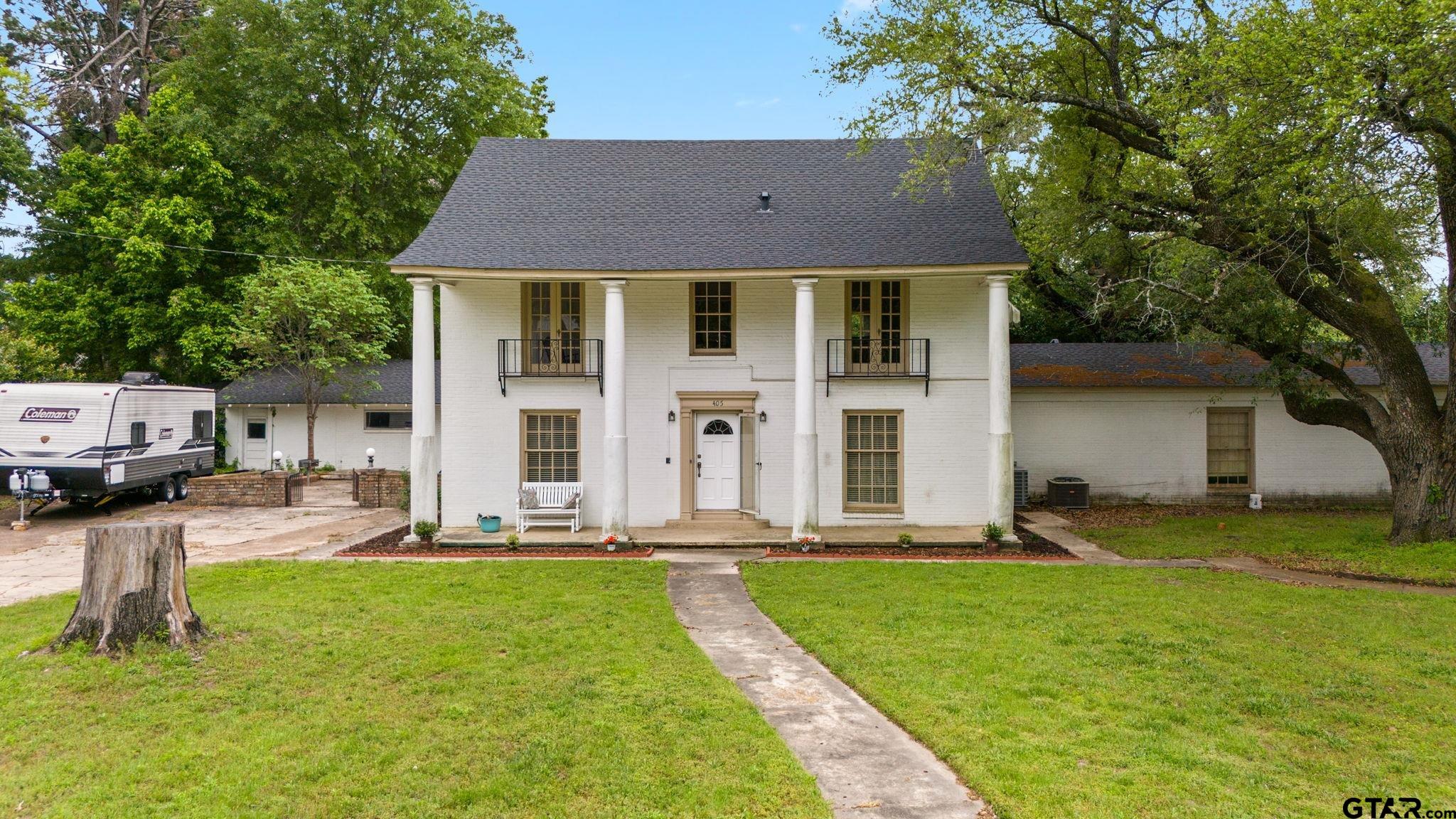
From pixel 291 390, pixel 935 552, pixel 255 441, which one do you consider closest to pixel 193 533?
pixel 291 390

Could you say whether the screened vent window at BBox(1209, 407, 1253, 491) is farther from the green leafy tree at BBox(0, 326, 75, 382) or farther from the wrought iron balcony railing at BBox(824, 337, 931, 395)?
the green leafy tree at BBox(0, 326, 75, 382)

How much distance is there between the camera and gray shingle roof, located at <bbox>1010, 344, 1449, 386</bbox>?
18.0 meters

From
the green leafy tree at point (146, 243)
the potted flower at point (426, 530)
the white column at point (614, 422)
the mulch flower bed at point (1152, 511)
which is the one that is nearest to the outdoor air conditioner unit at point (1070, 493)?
the mulch flower bed at point (1152, 511)

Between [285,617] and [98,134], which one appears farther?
[98,134]

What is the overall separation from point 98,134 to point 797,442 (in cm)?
3062

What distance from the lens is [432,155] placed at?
2844cm

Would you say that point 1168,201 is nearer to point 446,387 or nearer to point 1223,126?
point 1223,126

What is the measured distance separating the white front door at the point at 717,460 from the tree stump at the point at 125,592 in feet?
30.2

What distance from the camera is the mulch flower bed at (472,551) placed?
1284 cm

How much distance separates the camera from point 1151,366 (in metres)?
18.9

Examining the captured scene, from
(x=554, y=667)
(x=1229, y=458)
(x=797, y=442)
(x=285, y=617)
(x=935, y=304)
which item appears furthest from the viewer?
(x=1229, y=458)

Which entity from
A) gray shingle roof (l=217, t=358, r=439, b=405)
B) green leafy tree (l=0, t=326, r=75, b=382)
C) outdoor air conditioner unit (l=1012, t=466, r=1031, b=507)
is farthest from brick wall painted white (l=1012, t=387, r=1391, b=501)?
green leafy tree (l=0, t=326, r=75, b=382)

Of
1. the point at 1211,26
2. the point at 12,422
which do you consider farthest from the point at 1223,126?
the point at 12,422

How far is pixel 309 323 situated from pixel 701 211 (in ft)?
45.7
